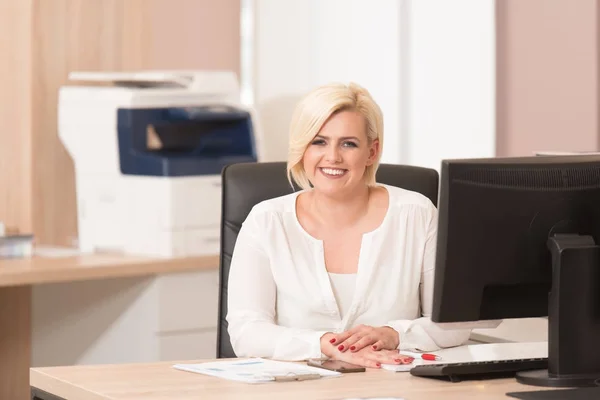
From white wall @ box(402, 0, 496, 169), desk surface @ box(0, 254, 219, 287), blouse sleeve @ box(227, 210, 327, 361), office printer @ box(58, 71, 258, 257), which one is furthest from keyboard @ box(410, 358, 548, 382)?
white wall @ box(402, 0, 496, 169)

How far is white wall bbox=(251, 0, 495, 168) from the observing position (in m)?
4.05

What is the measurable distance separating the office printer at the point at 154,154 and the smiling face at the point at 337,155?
1.16 m

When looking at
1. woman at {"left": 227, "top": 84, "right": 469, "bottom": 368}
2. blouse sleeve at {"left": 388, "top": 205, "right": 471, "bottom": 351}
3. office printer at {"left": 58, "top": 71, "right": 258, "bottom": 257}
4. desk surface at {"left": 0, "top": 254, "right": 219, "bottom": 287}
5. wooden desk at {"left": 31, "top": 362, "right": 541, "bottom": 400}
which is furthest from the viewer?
office printer at {"left": 58, "top": 71, "right": 258, "bottom": 257}

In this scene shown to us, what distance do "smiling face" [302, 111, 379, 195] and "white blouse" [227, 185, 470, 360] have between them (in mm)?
103

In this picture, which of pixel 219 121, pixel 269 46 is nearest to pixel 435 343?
pixel 219 121

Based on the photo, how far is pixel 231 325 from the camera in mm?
2422

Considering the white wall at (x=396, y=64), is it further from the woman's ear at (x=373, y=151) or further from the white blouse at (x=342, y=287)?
the white blouse at (x=342, y=287)

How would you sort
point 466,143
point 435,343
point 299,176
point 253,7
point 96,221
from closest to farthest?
point 435,343 < point 299,176 < point 96,221 < point 466,143 < point 253,7

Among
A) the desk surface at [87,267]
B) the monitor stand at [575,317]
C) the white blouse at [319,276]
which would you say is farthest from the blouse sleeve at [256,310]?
the desk surface at [87,267]

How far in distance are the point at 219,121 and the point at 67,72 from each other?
0.56 m

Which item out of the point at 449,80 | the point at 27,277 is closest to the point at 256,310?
the point at 27,277

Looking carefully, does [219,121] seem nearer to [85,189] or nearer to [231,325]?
[85,189]

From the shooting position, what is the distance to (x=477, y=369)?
2.06 m

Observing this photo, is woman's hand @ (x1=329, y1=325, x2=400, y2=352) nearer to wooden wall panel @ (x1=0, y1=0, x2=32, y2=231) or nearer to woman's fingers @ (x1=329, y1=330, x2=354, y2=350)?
woman's fingers @ (x1=329, y1=330, x2=354, y2=350)
